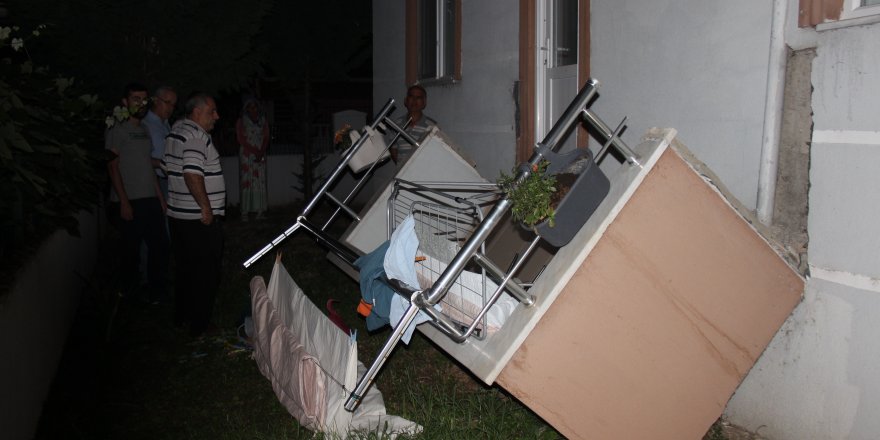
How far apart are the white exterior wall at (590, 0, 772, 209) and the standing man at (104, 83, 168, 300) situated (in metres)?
3.97

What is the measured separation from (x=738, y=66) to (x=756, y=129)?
1.09 feet

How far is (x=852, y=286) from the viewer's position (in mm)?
3094

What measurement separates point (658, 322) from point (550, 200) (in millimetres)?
692

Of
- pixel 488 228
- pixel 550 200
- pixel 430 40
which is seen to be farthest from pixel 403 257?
pixel 430 40

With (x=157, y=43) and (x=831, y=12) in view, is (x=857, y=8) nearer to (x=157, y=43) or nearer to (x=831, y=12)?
(x=831, y=12)

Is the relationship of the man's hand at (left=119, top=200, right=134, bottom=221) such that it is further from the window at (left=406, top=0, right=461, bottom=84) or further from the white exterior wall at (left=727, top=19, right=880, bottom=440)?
the white exterior wall at (left=727, top=19, right=880, bottom=440)

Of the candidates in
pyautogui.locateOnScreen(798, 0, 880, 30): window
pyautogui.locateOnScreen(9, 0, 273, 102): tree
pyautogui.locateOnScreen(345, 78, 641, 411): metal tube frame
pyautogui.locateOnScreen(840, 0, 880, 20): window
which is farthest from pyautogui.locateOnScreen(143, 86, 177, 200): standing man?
pyautogui.locateOnScreen(840, 0, 880, 20): window

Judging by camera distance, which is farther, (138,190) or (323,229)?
(138,190)

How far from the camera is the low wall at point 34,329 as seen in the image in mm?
3596

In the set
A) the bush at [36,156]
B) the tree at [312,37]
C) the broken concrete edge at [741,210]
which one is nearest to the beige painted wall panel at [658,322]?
the broken concrete edge at [741,210]

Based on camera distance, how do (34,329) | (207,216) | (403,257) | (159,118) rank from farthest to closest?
1. (159,118)
2. (207,216)
3. (34,329)
4. (403,257)

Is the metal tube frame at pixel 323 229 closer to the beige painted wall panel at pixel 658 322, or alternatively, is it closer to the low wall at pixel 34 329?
the low wall at pixel 34 329

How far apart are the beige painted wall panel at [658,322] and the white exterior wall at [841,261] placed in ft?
0.71

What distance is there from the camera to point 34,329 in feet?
14.2
